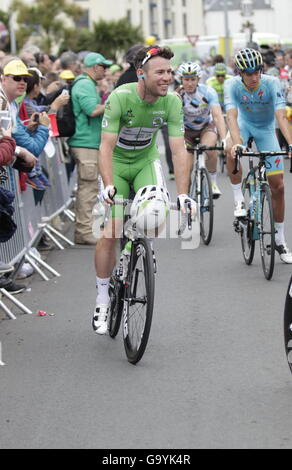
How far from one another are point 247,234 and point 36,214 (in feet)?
7.18

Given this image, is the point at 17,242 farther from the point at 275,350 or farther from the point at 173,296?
the point at 275,350

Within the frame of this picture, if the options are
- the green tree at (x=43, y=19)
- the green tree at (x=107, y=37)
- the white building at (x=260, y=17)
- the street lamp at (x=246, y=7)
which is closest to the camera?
the street lamp at (x=246, y=7)

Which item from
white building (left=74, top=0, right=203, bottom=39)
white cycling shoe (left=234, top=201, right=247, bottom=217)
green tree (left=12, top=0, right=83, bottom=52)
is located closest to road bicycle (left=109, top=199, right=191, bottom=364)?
white cycling shoe (left=234, top=201, right=247, bottom=217)

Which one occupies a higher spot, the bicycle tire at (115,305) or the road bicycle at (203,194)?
the bicycle tire at (115,305)

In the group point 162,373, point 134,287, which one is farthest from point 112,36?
point 162,373

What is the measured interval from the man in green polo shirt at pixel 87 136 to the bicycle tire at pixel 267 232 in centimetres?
309

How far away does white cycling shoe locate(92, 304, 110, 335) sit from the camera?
765 cm

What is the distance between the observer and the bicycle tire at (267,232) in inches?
386

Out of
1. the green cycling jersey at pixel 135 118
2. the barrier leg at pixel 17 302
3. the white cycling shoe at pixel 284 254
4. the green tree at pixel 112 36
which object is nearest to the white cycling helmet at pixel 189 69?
the white cycling shoe at pixel 284 254

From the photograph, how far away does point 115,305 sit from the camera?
7.59 meters

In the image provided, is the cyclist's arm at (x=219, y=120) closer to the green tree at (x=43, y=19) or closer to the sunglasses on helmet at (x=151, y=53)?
the sunglasses on helmet at (x=151, y=53)

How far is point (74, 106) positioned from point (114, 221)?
5.57 meters

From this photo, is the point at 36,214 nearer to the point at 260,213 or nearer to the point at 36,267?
the point at 36,267
